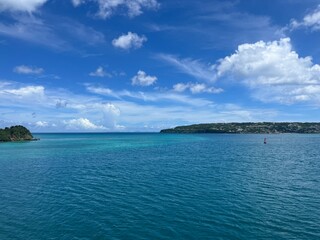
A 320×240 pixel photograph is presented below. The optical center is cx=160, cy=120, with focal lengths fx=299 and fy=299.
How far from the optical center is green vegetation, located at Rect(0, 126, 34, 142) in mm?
179663

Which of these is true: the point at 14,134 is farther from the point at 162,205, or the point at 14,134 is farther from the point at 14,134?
the point at 162,205

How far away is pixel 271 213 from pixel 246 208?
263cm

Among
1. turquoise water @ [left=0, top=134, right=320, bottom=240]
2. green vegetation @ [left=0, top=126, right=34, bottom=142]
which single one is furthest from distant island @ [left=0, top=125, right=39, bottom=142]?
turquoise water @ [left=0, top=134, right=320, bottom=240]

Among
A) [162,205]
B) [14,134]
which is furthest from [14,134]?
[162,205]

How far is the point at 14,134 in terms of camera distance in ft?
613

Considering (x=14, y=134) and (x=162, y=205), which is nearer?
(x=162, y=205)

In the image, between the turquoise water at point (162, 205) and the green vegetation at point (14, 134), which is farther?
the green vegetation at point (14, 134)

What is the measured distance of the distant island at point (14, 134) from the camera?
179750 mm

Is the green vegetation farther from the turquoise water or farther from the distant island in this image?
the turquoise water

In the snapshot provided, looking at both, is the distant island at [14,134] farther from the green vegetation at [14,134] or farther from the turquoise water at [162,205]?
the turquoise water at [162,205]

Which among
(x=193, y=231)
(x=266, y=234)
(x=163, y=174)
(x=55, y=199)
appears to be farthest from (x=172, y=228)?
(x=163, y=174)

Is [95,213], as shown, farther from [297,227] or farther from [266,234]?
[297,227]

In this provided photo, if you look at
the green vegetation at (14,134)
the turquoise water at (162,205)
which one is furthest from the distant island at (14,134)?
the turquoise water at (162,205)

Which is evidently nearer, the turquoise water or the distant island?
the turquoise water
